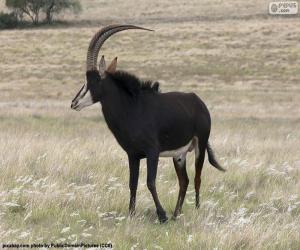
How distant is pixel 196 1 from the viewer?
11512 centimetres

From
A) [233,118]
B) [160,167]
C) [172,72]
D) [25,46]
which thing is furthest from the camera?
[25,46]

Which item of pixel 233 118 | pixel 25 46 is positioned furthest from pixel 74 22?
pixel 233 118

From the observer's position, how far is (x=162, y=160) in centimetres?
1130

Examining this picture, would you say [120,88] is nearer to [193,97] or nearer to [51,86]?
[193,97]

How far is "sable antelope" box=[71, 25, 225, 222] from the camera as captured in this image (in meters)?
7.21

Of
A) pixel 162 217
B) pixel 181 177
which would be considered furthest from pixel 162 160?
pixel 162 217

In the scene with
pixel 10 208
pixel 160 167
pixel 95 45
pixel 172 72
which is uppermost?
pixel 95 45

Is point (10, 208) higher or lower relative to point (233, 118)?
higher

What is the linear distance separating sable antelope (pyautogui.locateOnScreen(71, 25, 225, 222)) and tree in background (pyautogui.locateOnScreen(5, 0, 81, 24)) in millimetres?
85548

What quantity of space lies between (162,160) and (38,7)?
277ft

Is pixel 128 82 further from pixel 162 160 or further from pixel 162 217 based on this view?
pixel 162 160

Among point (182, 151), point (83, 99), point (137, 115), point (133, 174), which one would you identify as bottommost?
point (133, 174)

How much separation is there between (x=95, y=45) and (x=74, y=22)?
88.0 metres

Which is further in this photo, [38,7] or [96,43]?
[38,7]
